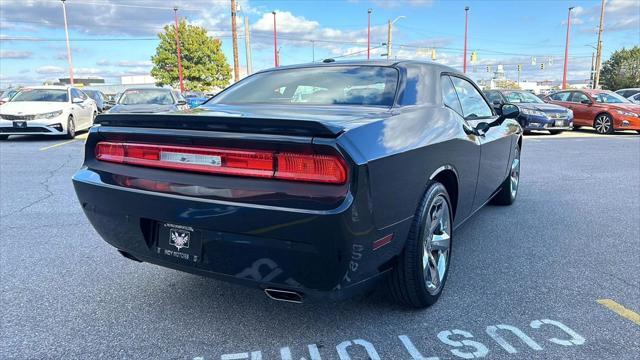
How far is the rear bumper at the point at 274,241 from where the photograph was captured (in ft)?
6.55

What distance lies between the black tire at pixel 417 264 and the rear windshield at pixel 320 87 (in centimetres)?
63

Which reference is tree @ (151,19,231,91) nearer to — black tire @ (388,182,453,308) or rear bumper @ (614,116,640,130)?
rear bumper @ (614,116,640,130)

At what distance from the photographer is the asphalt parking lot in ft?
7.80

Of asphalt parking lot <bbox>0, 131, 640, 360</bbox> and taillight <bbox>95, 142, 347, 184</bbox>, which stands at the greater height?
taillight <bbox>95, 142, 347, 184</bbox>

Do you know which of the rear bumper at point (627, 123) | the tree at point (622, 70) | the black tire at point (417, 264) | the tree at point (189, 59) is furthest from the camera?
the tree at point (189, 59)

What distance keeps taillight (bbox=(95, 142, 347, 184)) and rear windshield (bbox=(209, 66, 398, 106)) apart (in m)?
0.95

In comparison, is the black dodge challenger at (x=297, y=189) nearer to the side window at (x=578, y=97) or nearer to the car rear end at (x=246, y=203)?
the car rear end at (x=246, y=203)

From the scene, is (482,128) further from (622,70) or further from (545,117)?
(622,70)

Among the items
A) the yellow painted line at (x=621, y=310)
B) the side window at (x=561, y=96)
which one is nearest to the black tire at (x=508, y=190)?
the yellow painted line at (x=621, y=310)

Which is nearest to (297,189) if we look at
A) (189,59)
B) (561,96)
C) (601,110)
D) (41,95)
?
(41,95)

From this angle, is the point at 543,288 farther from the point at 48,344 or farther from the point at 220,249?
the point at 48,344

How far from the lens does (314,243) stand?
200cm

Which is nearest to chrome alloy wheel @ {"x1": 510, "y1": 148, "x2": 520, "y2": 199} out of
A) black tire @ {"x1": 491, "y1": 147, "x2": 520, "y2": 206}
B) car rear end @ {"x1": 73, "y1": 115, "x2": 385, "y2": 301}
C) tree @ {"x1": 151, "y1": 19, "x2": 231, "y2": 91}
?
black tire @ {"x1": 491, "y1": 147, "x2": 520, "y2": 206}

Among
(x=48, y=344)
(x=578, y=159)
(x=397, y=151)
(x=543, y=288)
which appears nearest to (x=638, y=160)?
(x=578, y=159)
